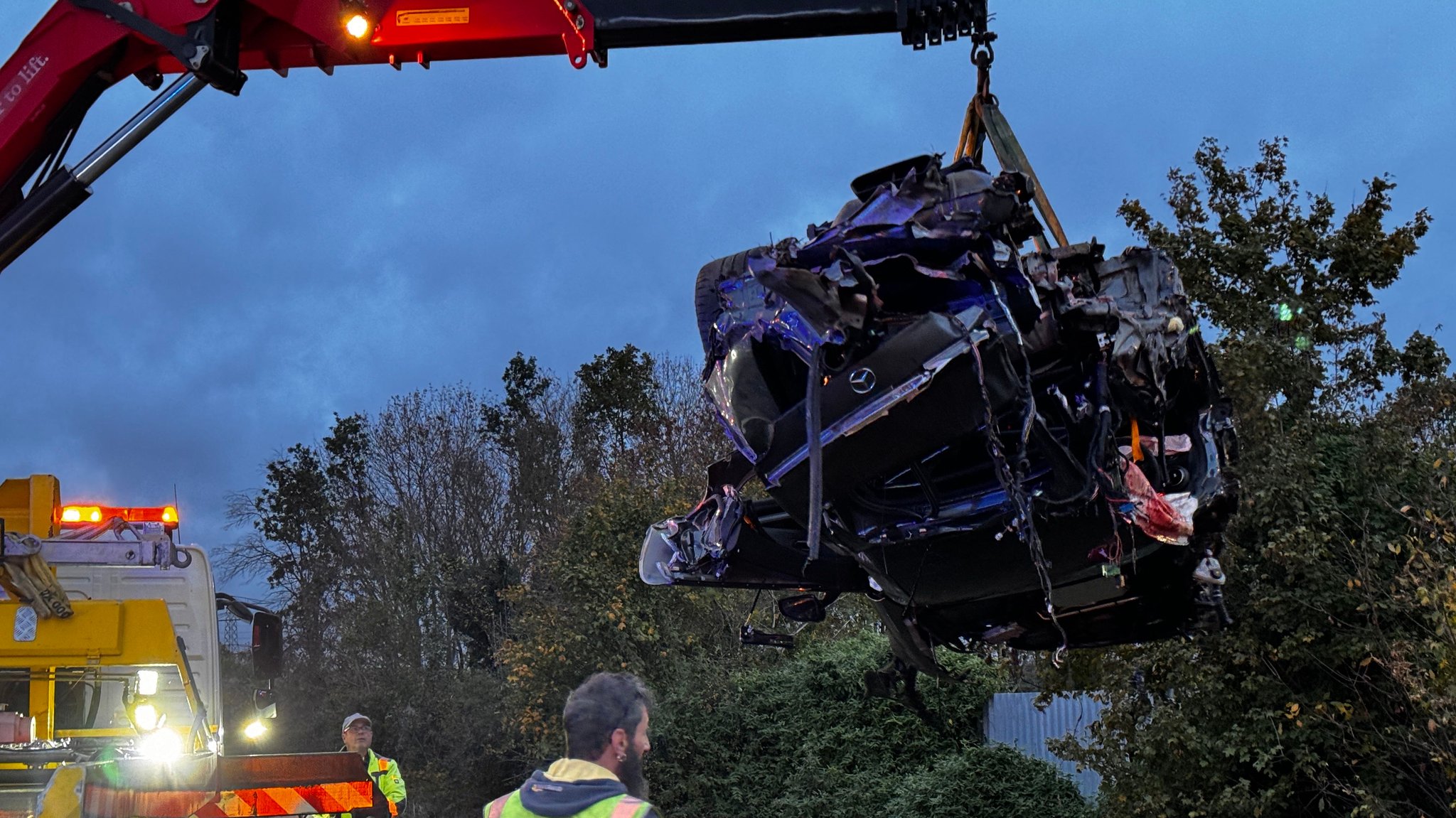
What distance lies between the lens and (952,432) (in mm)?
4422

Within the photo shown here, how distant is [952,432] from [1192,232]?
350 inches

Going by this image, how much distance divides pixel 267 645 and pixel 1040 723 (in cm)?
877

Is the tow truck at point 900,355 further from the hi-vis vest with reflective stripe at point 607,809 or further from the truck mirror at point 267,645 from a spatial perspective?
the truck mirror at point 267,645

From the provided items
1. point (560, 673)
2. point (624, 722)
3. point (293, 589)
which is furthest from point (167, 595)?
point (293, 589)

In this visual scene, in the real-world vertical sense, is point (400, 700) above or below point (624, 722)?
above

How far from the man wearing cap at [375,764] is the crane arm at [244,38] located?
3920 mm

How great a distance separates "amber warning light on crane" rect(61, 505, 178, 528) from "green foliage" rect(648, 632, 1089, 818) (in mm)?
8038

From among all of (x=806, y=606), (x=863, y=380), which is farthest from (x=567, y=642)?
(x=863, y=380)

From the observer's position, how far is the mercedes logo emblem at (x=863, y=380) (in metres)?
4.39

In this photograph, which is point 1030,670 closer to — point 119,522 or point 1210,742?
point 1210,742

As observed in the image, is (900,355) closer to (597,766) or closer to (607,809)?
(597,766)

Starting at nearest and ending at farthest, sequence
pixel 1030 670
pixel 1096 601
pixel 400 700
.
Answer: pixel 1096 601 < pixel 1030 670 < pixel 400 700

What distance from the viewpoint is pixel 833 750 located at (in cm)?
1530

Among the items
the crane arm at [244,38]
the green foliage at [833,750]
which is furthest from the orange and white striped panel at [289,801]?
the green foliage at [833,750]
